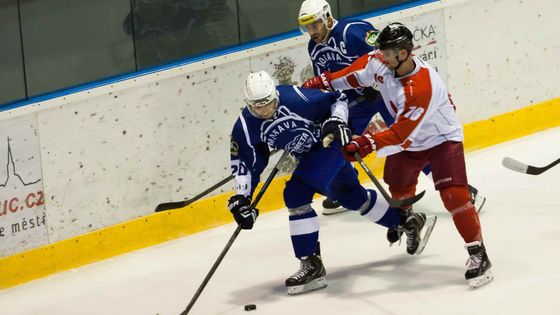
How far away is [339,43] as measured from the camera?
610 centimetres

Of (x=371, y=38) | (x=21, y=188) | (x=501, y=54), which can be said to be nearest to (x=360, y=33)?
(x=371, y=38)

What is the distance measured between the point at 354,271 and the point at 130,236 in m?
1.55

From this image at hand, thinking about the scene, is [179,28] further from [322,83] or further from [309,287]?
[309,287]

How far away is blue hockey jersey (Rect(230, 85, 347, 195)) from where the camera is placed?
5219 millimetres

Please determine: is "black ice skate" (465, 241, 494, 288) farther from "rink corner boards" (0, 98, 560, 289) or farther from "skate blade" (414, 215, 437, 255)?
"rink corner boards" (0, 98, 560, 289)

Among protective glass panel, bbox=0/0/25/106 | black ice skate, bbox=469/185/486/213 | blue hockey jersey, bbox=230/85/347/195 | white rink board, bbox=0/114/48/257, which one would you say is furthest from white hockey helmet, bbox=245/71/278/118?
protective glass panel, bbox=0/0/25/106

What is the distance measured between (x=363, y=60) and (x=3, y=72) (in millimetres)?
2148

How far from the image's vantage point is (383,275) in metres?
5.46

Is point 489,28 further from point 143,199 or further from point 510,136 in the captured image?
point 143,199

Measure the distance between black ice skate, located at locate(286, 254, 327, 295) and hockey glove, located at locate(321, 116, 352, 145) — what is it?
0.60 metres

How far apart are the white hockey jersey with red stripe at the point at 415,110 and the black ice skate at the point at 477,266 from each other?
0.48m

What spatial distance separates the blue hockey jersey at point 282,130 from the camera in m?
5.22

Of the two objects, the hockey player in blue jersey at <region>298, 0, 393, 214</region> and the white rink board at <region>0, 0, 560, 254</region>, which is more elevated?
the hockey player in blue jersey at <region>298, 0, 393, 214</region>

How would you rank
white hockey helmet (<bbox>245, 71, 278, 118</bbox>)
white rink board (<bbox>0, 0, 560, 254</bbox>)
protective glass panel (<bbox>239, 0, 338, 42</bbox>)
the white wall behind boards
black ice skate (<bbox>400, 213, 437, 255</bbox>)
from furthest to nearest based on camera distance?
the white wall behind boards, protective glass panel (<bbox>239, 0, 338, 42</bbox>), white rink board (<bbox>0, 0, 560, 254</bbox>), black ice skate (<bbox>400, 213, 437, 255</bbox>), white hockey helmet (<bbox>245, 71, 278, 118</bbox>)
